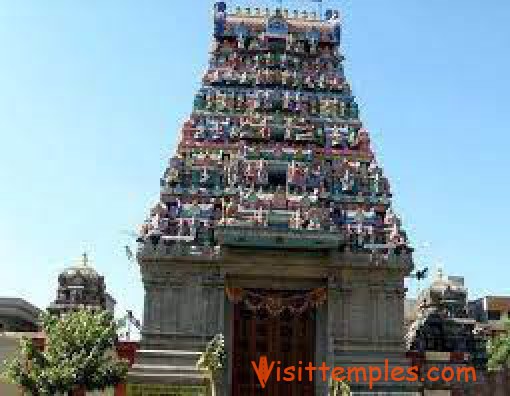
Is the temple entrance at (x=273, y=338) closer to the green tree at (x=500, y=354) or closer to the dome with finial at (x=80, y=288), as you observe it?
the dome with finial at (x=80, y=288)

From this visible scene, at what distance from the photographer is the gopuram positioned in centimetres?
3481

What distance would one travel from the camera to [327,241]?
34875mm

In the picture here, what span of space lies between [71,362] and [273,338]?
29.1ft

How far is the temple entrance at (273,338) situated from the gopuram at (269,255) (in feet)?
0.14

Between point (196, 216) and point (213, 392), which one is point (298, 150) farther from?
point (213, 392)

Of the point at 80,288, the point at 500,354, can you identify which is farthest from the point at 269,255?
the point at 500,354

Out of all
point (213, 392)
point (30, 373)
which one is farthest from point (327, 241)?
point (30, 373)

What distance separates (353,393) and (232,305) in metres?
6.39

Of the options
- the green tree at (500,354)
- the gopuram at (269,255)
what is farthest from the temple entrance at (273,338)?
the green tree at (500,354)

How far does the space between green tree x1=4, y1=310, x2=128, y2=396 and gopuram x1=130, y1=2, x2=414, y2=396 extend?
1792mm

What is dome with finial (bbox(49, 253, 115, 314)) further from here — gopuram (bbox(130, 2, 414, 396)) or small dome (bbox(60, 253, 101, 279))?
gopuram (bbox(130, 2, 414, 396))

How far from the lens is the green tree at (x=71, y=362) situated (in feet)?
105

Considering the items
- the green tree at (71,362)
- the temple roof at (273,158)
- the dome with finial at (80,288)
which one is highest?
the temple roof at (273,158)

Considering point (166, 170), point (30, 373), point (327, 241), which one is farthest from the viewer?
point (166, 170)
